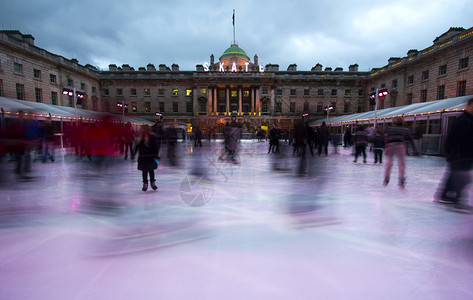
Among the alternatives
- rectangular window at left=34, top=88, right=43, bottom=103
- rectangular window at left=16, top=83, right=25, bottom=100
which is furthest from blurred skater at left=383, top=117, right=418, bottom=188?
rectangular window at left=34, top=88, right=43, bottom=103

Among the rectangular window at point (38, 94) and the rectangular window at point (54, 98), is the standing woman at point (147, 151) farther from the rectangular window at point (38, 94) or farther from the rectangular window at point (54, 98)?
the rectangular window at point (54, 98)

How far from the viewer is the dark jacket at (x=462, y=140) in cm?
354

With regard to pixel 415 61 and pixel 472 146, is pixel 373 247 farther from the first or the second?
pixel 415 61

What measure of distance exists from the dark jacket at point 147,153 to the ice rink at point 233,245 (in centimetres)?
58

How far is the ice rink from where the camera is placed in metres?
1.91

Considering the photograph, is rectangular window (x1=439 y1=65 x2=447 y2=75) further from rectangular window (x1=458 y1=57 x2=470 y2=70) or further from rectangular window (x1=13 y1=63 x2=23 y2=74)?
rectangular window (x1=13 y1=63 x2=23 y2=74)

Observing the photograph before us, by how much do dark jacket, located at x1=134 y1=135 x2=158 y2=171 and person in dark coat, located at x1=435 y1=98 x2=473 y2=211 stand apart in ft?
17.7

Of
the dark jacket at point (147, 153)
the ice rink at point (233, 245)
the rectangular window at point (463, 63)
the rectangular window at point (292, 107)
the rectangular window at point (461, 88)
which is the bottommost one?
the ice rink at point (233, 245)

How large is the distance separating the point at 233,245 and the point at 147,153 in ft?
9.82

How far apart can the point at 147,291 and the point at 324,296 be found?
1478 mm

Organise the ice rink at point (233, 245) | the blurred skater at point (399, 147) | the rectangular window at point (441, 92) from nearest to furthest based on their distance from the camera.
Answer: the ice rink at point (233, 245), the blurred skater at point (399, 147), the rectangular window at point (441, 92)

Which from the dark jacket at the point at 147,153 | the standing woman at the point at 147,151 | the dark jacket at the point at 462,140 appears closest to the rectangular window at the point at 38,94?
the standing woman at the point at 147,151

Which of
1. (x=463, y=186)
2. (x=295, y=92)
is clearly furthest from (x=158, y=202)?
(x=295, y=92)

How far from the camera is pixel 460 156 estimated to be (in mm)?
3609
